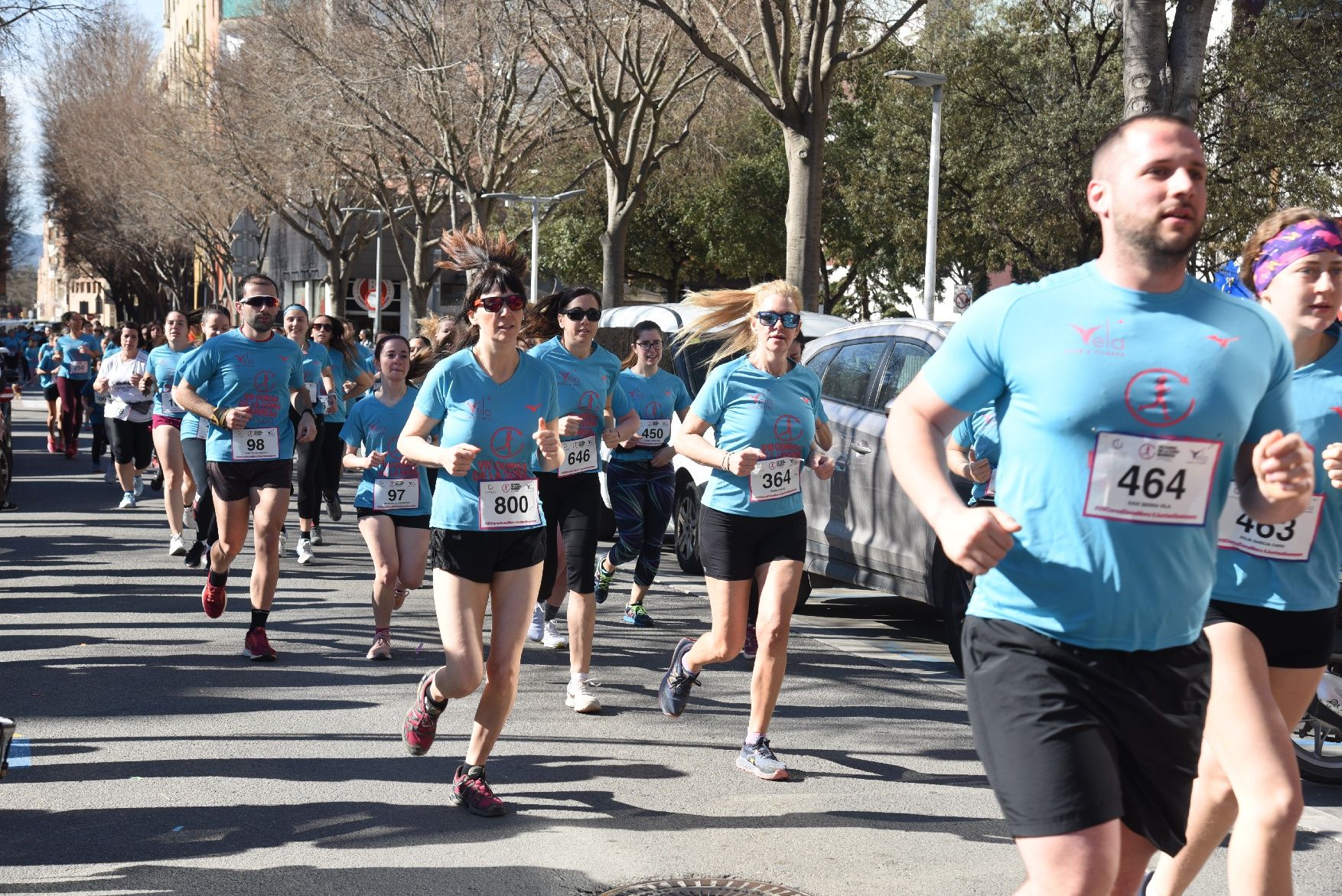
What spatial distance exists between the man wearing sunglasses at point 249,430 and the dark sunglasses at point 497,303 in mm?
3000

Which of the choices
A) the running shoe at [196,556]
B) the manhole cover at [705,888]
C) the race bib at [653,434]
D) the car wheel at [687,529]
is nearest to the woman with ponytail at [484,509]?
the manhole cover at [705,888]

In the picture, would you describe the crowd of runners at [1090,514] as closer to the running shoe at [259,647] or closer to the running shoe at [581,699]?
the running shoe at [581,699]

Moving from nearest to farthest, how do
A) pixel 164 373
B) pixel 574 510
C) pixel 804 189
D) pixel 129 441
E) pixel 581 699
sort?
pixel 581 699, pixel 574 510, pixel 164 373, pixel 129 441, pixel 804 189

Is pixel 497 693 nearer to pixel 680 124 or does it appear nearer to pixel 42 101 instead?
pixel 680 124

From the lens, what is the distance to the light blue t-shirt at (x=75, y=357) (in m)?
23.0

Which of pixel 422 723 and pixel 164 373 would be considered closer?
pixel 422 723

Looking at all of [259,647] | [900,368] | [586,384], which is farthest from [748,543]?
[259,647]

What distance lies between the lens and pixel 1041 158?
31.3 metres

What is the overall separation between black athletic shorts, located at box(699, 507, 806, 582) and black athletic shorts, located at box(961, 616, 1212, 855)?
310cm

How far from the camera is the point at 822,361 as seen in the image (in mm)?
9805

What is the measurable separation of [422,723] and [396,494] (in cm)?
298

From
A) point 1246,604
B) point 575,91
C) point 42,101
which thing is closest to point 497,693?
point 1246,604

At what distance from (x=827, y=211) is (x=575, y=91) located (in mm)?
19470

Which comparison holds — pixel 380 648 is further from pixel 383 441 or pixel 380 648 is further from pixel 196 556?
pixel 196 556
